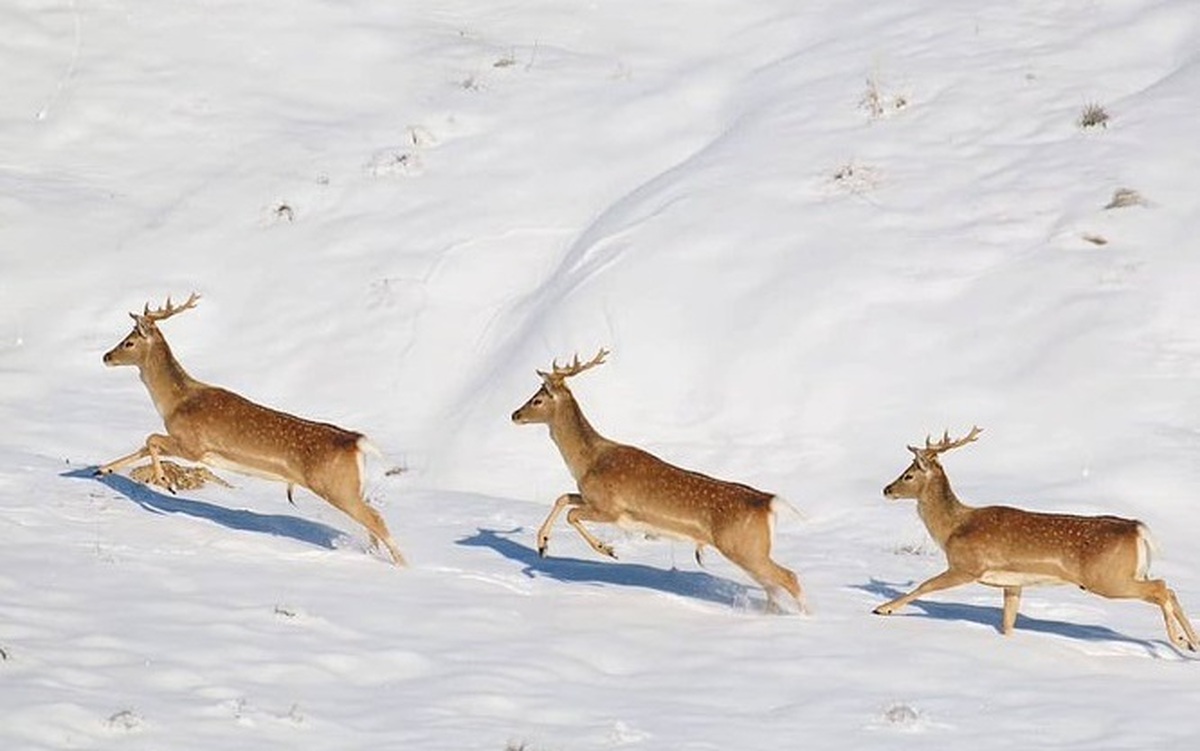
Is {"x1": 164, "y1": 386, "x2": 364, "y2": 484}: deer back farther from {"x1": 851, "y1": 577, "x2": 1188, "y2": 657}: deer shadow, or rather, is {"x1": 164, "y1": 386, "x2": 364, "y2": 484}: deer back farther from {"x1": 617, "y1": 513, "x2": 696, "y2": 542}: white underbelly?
{"x1": 851, "y1": 577, "x2": 1188, "y2": 657}: deer shadow

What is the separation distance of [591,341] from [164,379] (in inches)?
143

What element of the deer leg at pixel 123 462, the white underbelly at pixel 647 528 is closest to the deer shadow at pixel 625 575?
the white underbelly at pixel 647 528

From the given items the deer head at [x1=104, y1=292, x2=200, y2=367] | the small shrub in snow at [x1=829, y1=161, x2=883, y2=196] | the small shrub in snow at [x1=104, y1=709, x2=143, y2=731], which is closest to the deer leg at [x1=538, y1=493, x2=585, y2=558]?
the deer head at [x1=104, y1=292, x2=200, y2=367]

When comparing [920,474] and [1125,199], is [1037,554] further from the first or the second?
[1125,199]

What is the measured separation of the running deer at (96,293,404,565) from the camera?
42.0 ft

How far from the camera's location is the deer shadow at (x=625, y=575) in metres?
12.5

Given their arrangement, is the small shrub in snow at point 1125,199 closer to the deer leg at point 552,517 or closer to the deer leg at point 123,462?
the deer leg at point 552,517

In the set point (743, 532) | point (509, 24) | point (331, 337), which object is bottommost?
point (743, 532)

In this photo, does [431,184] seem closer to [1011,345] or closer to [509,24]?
[509,24]

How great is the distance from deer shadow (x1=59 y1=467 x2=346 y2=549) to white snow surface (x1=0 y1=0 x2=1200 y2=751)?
0.06m

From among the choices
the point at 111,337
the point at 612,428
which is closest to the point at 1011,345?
the point at 612,428

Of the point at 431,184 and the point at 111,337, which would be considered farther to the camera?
the point at 431,184

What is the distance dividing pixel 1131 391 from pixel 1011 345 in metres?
1.02

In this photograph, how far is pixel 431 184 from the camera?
63.7 ft
